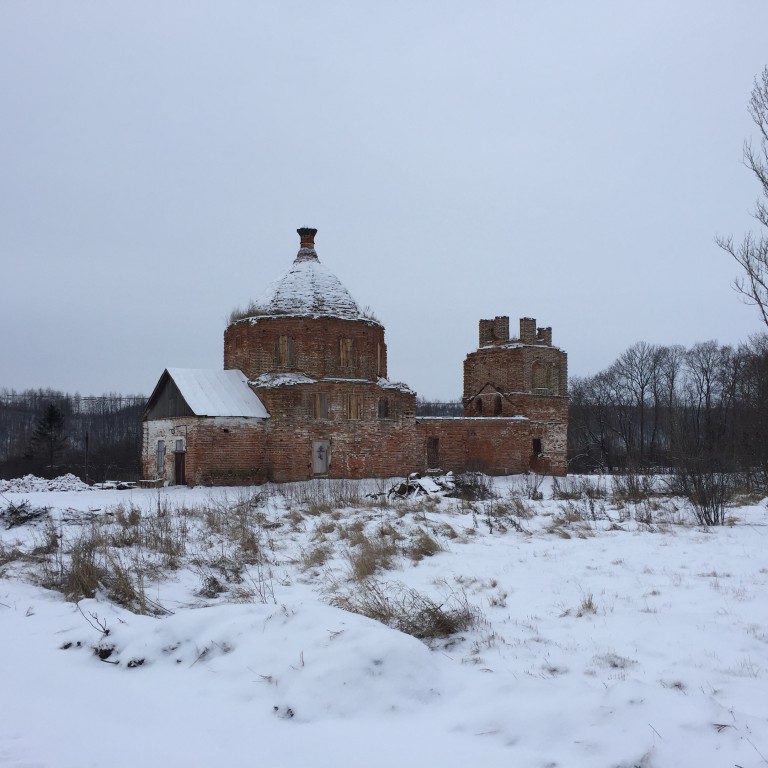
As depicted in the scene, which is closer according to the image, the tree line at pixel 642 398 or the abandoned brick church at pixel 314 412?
the abandoned brick church at pixel 314 412

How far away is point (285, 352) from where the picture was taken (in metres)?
28.2

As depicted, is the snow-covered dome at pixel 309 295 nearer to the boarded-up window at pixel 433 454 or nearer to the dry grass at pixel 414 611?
the boarded-up window at pixel 433 454

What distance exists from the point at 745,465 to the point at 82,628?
17.7 metres

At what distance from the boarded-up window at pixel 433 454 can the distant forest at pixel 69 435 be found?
46.6ft

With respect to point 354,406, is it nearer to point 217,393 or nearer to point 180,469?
point 217,393

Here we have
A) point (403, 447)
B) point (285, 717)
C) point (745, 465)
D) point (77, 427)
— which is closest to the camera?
point (285, 717)

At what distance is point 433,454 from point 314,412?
23.5 ft

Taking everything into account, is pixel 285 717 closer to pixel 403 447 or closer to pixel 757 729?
pixel 757 729

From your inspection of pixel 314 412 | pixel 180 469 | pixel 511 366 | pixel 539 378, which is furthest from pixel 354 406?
pixel 539 378

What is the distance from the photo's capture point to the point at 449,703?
4469 millimetres

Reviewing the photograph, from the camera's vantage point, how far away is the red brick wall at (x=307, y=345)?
28.2 m

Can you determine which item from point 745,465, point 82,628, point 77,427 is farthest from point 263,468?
point 77,427

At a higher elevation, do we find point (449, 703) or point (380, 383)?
point (380, 383)

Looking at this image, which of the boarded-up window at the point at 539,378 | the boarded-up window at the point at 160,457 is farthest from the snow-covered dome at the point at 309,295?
the boarded-up window at the point at 539,378
